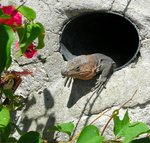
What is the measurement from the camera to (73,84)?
2406 millimetres

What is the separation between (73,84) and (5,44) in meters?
0.93

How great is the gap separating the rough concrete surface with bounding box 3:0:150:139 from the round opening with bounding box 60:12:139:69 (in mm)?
97

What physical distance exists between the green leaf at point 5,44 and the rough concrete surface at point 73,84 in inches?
32.3

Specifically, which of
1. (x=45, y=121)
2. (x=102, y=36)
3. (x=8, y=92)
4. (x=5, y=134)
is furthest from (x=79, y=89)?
(x=102, y=36)

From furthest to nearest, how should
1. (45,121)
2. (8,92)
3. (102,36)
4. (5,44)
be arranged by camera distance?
(102,36) → (45,121) → (8,92) → (5,44)

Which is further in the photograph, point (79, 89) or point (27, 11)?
point (79, 89)

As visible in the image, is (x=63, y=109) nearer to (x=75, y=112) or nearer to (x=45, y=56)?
(x=75, y=112)

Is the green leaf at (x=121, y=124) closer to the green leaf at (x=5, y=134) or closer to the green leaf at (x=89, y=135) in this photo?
the green leaf at (x=89, y=135)

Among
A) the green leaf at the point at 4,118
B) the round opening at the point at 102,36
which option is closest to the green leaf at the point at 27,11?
the green leaf at the point at 4,118

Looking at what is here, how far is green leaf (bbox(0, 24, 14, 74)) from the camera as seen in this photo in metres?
1.50

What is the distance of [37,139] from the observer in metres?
1.76

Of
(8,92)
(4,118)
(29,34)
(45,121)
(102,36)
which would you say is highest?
(29,34)

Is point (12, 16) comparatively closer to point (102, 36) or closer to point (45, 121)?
point (45, 121)

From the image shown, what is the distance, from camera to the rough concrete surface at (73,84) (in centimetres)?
224
